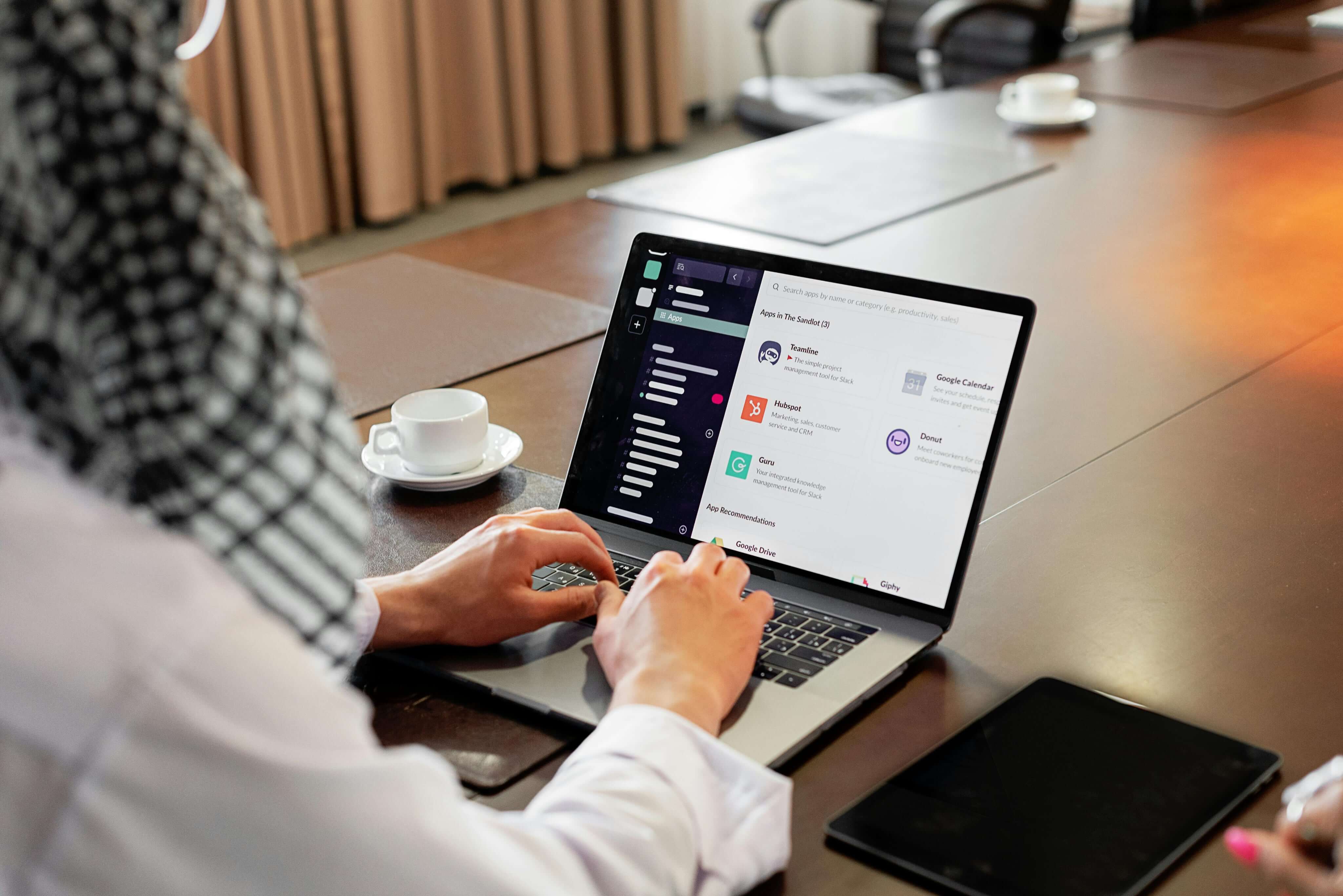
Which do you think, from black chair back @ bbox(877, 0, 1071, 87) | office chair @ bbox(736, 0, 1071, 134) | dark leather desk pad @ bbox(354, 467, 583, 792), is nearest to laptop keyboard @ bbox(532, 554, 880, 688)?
dark leather desk pad @ bbox(354, 467, 583, 792)

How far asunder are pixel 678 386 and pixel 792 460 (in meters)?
0.11

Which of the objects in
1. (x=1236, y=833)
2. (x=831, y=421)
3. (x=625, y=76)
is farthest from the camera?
(x=625, y=76)

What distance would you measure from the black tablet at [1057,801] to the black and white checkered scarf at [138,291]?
1.23 ft

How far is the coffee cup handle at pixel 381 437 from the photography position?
1.20 meters

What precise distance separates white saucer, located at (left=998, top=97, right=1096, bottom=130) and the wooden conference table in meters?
0.03

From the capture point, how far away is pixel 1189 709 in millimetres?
839

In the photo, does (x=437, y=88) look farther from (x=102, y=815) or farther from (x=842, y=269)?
(x=102, y=815)

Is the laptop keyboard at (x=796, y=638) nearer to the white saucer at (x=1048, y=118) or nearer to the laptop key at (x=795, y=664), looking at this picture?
the laptop key at (x=795, y=664)

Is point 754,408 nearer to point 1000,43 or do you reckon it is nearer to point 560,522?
point 560,522

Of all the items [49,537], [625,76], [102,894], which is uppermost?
[49,537]

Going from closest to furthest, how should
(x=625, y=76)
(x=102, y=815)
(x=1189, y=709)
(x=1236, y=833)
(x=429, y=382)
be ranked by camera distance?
(x=102, y=815) → (x=1236, y=833) → (x=1189, y=709) → (x=429, y=382) → (x=625, y=76)

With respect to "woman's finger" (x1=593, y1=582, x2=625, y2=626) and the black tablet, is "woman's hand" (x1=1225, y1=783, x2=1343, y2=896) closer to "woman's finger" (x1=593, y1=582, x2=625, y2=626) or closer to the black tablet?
the black tablet

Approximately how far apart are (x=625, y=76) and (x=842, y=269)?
408 cm

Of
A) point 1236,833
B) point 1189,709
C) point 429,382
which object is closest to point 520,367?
point 429,382
